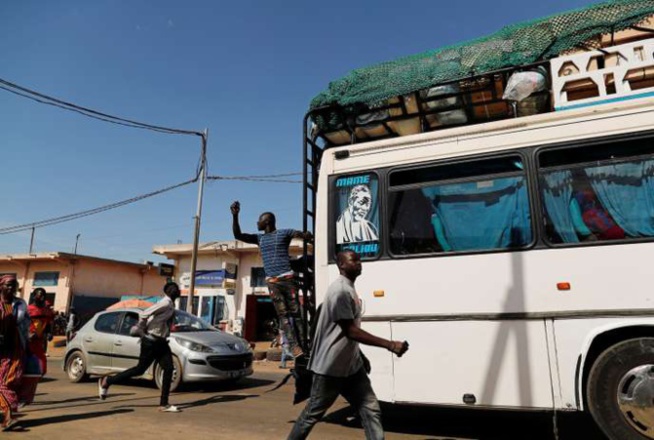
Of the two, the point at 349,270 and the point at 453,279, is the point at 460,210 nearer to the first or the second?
the point at 453,279

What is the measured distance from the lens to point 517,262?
4.50 meters

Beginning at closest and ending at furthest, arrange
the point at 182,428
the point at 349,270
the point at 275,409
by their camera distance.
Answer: the point at 349,270, the point at 182,428, the point at 275,409

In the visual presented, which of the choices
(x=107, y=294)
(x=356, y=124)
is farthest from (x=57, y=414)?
(x=107, y=294)

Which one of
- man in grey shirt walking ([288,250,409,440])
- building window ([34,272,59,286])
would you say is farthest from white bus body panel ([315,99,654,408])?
building window ([34,272,59,286])

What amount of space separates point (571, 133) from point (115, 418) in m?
6.28

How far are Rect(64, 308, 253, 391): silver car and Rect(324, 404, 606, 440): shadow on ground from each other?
3.17m

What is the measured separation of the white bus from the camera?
13.4 feet

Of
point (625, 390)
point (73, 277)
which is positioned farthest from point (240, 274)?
point (625, 390)

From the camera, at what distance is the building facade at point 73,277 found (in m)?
29.2

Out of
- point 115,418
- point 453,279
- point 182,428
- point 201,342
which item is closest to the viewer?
point 453,279

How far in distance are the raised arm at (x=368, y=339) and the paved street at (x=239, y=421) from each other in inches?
81.6

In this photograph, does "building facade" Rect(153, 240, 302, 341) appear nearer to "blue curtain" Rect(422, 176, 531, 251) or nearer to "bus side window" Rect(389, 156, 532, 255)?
"bus side window" Rect(389, 156, 532, 255)

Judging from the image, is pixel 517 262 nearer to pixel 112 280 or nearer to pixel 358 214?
pixel 358 214

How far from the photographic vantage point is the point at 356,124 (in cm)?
582
